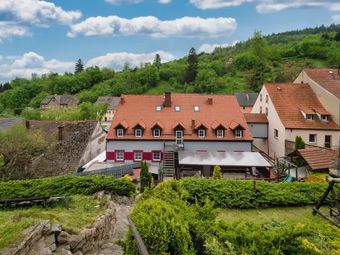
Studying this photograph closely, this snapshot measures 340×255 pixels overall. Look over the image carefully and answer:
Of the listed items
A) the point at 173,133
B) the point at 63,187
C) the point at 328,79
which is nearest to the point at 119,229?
the point at 63,187

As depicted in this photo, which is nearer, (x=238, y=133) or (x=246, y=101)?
(x=238, y=133)

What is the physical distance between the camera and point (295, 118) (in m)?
36.7

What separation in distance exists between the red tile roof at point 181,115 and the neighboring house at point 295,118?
3.32 m

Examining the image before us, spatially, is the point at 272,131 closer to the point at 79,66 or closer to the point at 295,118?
the point at 295,118

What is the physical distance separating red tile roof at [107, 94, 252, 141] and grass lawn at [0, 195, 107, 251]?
16.6 metres

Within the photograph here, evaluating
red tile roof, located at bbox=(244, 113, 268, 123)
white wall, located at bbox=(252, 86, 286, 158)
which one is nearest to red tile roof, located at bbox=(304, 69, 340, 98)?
white wall, located at bbox=(252, 86, 286, 158)

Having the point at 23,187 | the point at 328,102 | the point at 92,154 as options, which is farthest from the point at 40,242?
the point at 328,102

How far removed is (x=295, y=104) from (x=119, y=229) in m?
26.6

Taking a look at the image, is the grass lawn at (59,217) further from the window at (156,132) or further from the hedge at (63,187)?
the window at (156,132)

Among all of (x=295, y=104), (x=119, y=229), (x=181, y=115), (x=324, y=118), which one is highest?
(x=295, y=104)

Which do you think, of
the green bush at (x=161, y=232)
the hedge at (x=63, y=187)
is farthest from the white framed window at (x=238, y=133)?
the green bush at (x=161, y=232)

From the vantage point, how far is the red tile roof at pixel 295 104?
36000mm

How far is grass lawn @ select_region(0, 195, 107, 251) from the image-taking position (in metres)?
10.9

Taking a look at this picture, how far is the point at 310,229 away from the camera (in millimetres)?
7848
